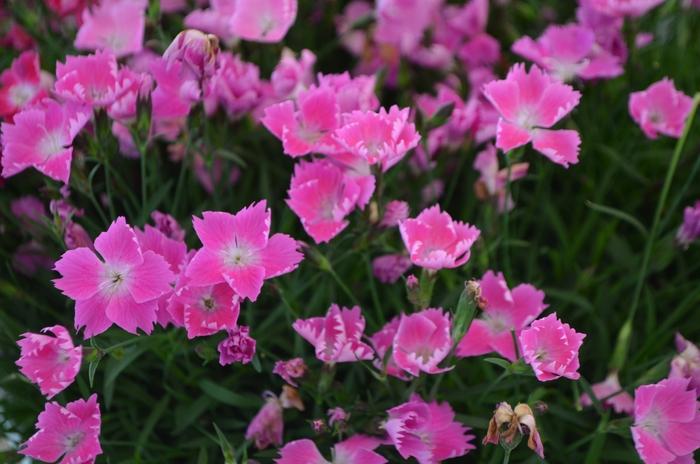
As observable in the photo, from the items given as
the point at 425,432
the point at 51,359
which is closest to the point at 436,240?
the point at 425,432

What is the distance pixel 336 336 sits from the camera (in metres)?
0.82

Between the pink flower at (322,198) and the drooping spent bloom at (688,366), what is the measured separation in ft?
1.31

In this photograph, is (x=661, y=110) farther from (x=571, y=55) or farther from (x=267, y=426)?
(x=267, y=426)

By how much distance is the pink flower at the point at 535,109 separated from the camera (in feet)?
2.82

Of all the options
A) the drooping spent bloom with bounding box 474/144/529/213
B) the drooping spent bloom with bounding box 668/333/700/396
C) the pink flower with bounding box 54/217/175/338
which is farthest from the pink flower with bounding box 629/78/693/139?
the pink flower with bounding box 54/217/175/338

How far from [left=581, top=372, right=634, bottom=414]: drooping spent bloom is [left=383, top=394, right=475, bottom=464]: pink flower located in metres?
0.19

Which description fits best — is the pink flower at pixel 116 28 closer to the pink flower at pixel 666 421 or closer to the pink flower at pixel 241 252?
the pink flower at pixel 241 252

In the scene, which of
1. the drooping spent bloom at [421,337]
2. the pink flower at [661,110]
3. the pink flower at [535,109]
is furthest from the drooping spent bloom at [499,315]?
the pink flower at [661,110]

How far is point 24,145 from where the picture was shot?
0.88m

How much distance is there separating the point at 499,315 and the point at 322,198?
25 centimetres

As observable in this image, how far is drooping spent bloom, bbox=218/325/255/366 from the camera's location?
31.1 inches

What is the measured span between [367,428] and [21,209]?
1.94 ft

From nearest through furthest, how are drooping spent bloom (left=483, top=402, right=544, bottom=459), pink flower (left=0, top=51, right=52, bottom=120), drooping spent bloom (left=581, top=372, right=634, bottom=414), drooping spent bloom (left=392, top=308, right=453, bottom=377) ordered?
drooping spent bloom (left=483, top=402, right=544, bottom=459), drooping spent bloom (left=392, top=308, right=453, bottom=377), drooping spent bloom (left=581, top=372, right=634, bottom=414), pink flower (left=0, top=51, right=52, bottom=120)

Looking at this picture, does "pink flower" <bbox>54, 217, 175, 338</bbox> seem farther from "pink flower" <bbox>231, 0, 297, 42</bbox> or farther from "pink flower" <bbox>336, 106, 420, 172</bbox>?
"pink flower" <bbox>231, 0, 297, 42</bbox>
